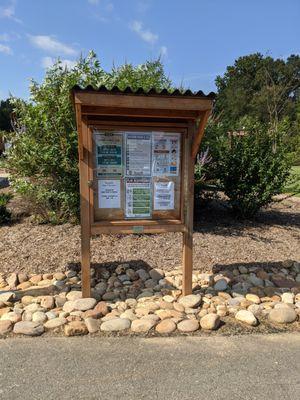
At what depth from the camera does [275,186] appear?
622 cm

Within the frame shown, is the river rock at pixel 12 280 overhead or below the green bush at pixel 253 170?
below

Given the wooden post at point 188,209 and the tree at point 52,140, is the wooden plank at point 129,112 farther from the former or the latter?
the tree at point 52,140

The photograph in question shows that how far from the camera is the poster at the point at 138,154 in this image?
3879 mm

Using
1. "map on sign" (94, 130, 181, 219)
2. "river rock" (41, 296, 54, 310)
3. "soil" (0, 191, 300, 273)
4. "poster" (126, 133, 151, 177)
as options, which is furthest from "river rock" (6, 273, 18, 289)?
"poster" (126, 133, 151, 177)

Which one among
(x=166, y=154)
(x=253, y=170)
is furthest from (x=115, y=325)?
(x=253, y=170)

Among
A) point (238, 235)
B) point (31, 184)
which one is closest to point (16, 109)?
point (31, 184)

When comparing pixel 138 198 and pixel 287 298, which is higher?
pixel 138 198

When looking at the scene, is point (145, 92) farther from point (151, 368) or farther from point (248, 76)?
point (248, 76)

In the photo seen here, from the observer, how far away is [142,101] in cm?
341

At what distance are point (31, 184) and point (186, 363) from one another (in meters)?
4.08

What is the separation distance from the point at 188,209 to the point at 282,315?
137 centimetres

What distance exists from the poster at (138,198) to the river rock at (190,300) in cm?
94

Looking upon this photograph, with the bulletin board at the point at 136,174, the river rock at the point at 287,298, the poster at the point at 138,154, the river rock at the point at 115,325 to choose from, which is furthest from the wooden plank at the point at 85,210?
the river rock at the point at 287,298

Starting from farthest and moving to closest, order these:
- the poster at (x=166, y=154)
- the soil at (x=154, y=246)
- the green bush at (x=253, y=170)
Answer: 1. the green bush at (x=253, y=170)
2. the soil at (x=154, y=246)
3. the poster at (x=166, y=154)
